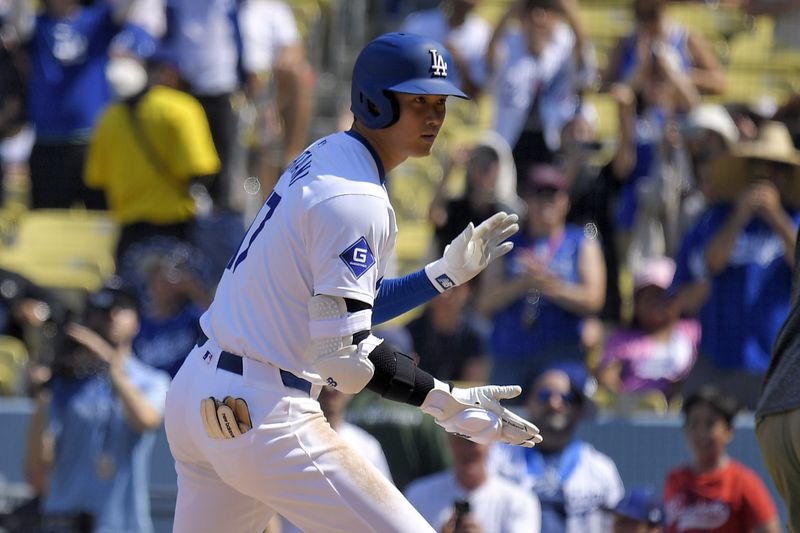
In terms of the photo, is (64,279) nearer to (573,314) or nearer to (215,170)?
(215,170)

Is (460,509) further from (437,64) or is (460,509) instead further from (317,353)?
(437,64)

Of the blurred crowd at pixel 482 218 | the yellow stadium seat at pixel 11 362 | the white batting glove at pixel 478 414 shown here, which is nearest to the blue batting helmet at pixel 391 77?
the white batting glove at pixel 478 414

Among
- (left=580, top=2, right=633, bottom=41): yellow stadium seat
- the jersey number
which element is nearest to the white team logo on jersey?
the jersey number

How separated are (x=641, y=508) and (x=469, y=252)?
92.0 inches

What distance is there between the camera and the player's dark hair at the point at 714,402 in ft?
22.0

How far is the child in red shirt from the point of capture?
6602 mm

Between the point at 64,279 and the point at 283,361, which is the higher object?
the point at 283,361

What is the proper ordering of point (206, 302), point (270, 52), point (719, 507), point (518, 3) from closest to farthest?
1. point (719, 507)
2. point (206, 302)
3. point (518, 3)
4. point (270, 52)

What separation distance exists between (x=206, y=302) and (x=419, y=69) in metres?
4.52

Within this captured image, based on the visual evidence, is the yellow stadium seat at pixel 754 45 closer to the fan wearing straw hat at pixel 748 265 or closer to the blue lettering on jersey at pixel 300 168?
the fan wearing straw hat at pixel 748 265

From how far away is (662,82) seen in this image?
906cm

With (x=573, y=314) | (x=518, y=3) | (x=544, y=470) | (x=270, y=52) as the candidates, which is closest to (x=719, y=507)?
(x=544, y=470)

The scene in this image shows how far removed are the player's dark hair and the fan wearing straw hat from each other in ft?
2.09

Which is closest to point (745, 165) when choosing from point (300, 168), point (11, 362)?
point (300, 168)
